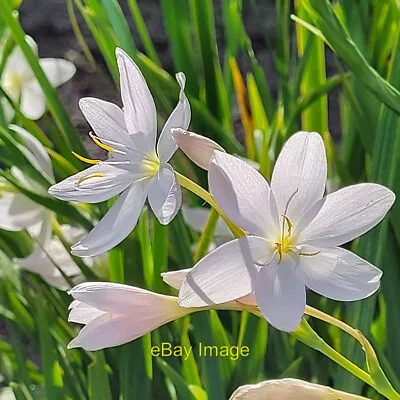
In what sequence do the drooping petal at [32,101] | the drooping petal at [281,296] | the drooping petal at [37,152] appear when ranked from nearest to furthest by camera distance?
the drooping petal at [281,296], the drooping petal at [37,152], the drooping petal at [32,101]

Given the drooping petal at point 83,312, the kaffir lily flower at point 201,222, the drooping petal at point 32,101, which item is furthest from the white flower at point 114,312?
the drooping petal at point 32,101

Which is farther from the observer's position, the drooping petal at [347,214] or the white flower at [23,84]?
the white flower at [23,84]

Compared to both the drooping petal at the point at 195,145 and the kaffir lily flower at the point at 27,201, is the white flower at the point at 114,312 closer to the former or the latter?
the drooping petal at the point at 195,145

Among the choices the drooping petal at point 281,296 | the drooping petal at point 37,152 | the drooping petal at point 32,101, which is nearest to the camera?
the drooping petal at point 281,296

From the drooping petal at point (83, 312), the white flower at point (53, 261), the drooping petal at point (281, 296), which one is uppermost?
the drooping petal at point (281, 296)

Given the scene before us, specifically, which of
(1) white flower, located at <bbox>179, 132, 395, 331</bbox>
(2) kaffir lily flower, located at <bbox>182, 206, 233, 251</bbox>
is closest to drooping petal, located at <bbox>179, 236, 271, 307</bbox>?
(1) white flower, located at <bbox>179, 132, 395, 331</bbox>

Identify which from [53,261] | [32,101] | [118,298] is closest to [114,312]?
[118,298]

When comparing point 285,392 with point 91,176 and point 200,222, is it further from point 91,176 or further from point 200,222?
point 200,222
